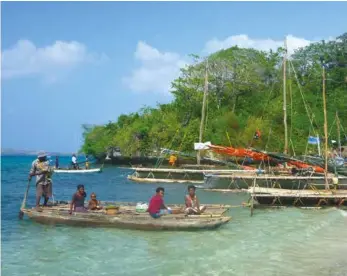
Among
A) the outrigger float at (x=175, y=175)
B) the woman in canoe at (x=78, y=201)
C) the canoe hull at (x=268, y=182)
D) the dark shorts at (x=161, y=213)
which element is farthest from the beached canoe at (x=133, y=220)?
the outrigger float at (x=175, y=175)

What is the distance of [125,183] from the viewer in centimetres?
4269

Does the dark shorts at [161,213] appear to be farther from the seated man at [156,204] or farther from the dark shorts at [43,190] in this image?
the dark shorts at [43,190]

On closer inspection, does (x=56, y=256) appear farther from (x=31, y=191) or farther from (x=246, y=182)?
(x=31, y=191)

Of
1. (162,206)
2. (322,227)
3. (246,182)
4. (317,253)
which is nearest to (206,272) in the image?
(317,253)

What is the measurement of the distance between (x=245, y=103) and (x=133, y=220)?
158 ft

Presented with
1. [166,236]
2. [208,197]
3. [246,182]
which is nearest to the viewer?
[166,236]

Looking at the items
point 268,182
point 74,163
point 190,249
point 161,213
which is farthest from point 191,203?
point 74,163

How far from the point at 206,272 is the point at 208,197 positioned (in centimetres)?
1665

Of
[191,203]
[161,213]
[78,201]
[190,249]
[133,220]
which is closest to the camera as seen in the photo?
[190,249]

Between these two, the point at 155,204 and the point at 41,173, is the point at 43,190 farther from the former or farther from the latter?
the point at 155,204

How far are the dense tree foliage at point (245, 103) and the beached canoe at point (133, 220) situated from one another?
37.1 meters

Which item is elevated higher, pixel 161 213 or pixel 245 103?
pixel 245 103

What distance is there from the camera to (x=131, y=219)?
18203mm

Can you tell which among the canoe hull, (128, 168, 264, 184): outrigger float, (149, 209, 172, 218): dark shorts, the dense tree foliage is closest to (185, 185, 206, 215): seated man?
(149, 209, 172, 218): dark shorts
